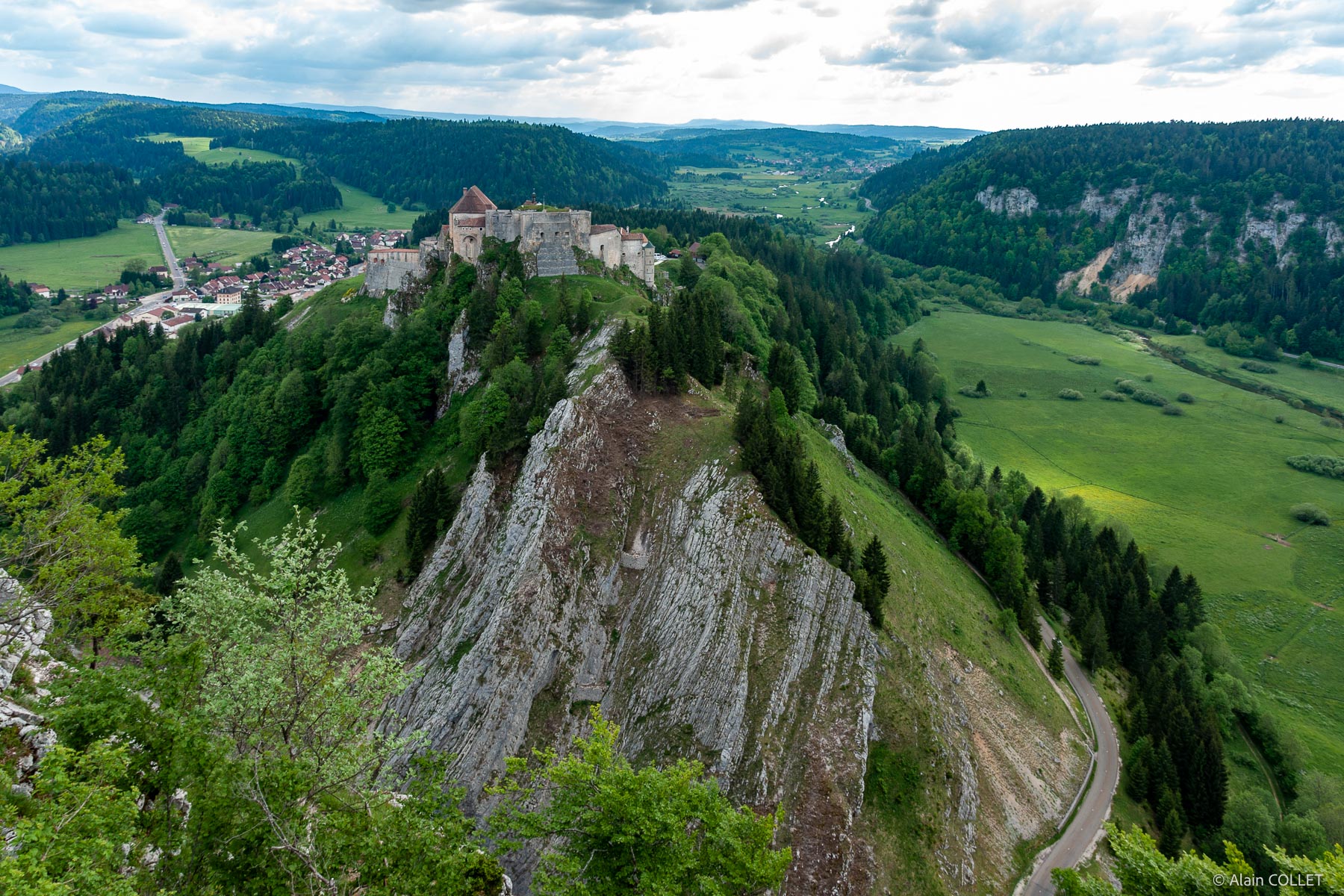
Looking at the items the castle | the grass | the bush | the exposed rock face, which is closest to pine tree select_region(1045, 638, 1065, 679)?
the exposed rock face

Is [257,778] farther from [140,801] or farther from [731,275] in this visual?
[731,275]

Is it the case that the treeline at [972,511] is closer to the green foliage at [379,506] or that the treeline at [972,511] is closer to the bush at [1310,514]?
the green foliage at [379,506]

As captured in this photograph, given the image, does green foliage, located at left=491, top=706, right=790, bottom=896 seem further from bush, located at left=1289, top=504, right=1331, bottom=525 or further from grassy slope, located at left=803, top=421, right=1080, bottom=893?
bush, located at left=1289, top=504, right=1331, bottom=525

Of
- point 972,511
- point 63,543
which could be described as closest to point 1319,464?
point 972,511

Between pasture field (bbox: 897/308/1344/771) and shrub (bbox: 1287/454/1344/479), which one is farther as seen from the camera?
shrub (bbox: 1287/454/1344/479)

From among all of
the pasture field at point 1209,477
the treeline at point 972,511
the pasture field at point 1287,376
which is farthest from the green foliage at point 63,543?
the pasture field at point 1287,376

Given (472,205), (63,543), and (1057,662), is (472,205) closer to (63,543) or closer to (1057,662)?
(63,543)
